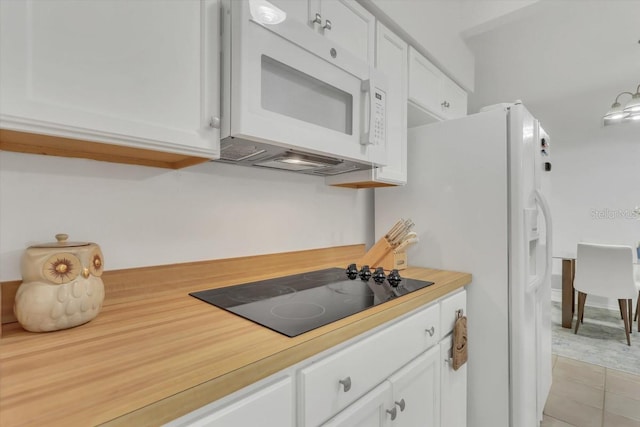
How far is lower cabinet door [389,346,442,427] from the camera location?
3.23 feet

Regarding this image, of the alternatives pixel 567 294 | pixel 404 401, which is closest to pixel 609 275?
pixel 567 294

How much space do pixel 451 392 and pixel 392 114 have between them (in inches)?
51.0

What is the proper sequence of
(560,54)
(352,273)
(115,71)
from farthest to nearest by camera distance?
(560,54) < (352,273) < (115,71)

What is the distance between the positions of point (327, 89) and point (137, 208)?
0.79m

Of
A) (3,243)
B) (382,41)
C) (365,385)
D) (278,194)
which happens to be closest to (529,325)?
(365,385)

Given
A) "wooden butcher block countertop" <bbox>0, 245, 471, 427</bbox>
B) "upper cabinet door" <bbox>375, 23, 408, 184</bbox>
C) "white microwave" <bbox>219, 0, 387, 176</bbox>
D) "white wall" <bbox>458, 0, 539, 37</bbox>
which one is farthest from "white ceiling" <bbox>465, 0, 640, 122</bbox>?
"wooden butcher block countertop" <bbox>0, 245, 471, 427</bbox>

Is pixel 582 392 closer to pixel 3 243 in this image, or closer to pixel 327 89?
pixel 327 89

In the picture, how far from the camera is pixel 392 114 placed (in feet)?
4.94

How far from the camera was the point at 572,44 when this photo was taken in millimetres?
2529

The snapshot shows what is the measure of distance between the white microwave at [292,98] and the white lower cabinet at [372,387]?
0.65m

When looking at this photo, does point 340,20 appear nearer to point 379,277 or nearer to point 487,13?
point 379,277

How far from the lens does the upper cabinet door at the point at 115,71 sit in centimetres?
60

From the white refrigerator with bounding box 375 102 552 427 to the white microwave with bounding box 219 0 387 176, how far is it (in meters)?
0.47

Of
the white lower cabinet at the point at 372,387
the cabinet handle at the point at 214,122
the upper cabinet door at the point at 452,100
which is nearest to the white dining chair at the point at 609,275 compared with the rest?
the upper cabinet door at the point at 452,100
